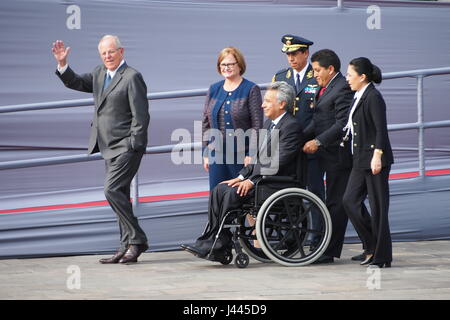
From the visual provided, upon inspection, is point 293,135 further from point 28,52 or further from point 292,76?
point 28,52

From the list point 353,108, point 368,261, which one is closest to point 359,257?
point 368,261

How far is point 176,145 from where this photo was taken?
7.99m

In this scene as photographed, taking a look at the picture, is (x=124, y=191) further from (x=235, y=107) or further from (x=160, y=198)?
(x=235, y=107)

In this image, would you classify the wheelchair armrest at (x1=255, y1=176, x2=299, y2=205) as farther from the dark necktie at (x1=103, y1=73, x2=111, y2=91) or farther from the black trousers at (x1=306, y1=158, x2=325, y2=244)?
the dark necktie at (x1=103, y1=73, x2=111, y2=91)

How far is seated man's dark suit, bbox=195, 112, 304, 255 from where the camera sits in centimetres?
728

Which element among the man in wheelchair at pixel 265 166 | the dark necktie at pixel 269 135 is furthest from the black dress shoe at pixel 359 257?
the dark necktie at pixel 269 135

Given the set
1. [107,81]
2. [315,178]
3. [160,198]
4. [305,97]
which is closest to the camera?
[107,81]

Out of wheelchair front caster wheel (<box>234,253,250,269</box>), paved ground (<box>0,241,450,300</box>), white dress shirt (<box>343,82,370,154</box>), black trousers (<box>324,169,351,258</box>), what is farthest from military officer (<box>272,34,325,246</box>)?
paved ground (<box>0,241,450,300</box>)

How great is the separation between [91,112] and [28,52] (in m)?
0.62

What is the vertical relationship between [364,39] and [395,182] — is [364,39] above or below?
above

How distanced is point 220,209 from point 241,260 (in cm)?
37
